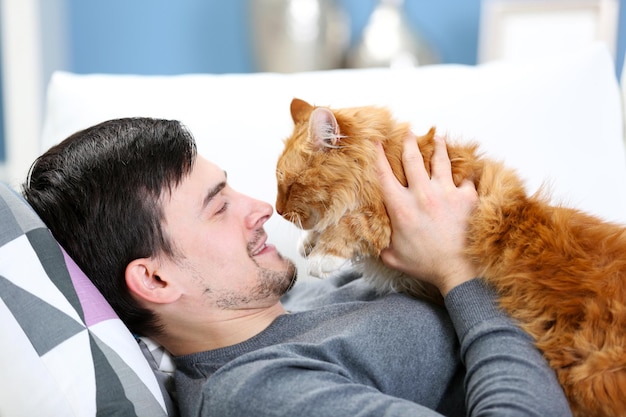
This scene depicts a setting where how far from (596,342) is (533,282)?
14 centimetres

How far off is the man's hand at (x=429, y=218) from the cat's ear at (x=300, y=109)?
209mm

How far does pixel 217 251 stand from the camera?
51.0 inches

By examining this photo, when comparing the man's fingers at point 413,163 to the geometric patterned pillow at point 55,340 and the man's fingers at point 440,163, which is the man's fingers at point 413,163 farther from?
the geometric patterned pillow at point 55,340

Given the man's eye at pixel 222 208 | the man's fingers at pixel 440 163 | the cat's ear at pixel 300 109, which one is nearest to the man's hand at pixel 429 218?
the man's fingers at pixel 440 163

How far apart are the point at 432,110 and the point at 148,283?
2.94ft

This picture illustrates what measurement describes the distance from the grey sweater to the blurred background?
2057mm

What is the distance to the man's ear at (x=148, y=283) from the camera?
1257 millimetres

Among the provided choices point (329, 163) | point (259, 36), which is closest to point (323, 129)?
point (329, 163)

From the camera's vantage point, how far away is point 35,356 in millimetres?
1084

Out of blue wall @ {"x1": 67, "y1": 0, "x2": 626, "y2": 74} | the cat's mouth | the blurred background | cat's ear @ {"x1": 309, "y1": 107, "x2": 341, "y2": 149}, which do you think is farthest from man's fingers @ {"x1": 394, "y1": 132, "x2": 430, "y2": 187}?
blue wall @ {"x1": 67, "y1": 0, "x2": 626, "y2": 74}

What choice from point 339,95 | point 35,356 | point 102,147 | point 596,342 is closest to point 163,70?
point 339,95

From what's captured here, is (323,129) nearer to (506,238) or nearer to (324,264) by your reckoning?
(324,264)

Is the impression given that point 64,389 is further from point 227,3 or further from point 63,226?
point 227,3

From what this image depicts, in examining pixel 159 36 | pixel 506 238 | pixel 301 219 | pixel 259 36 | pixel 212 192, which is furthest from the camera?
pixel 159 36
